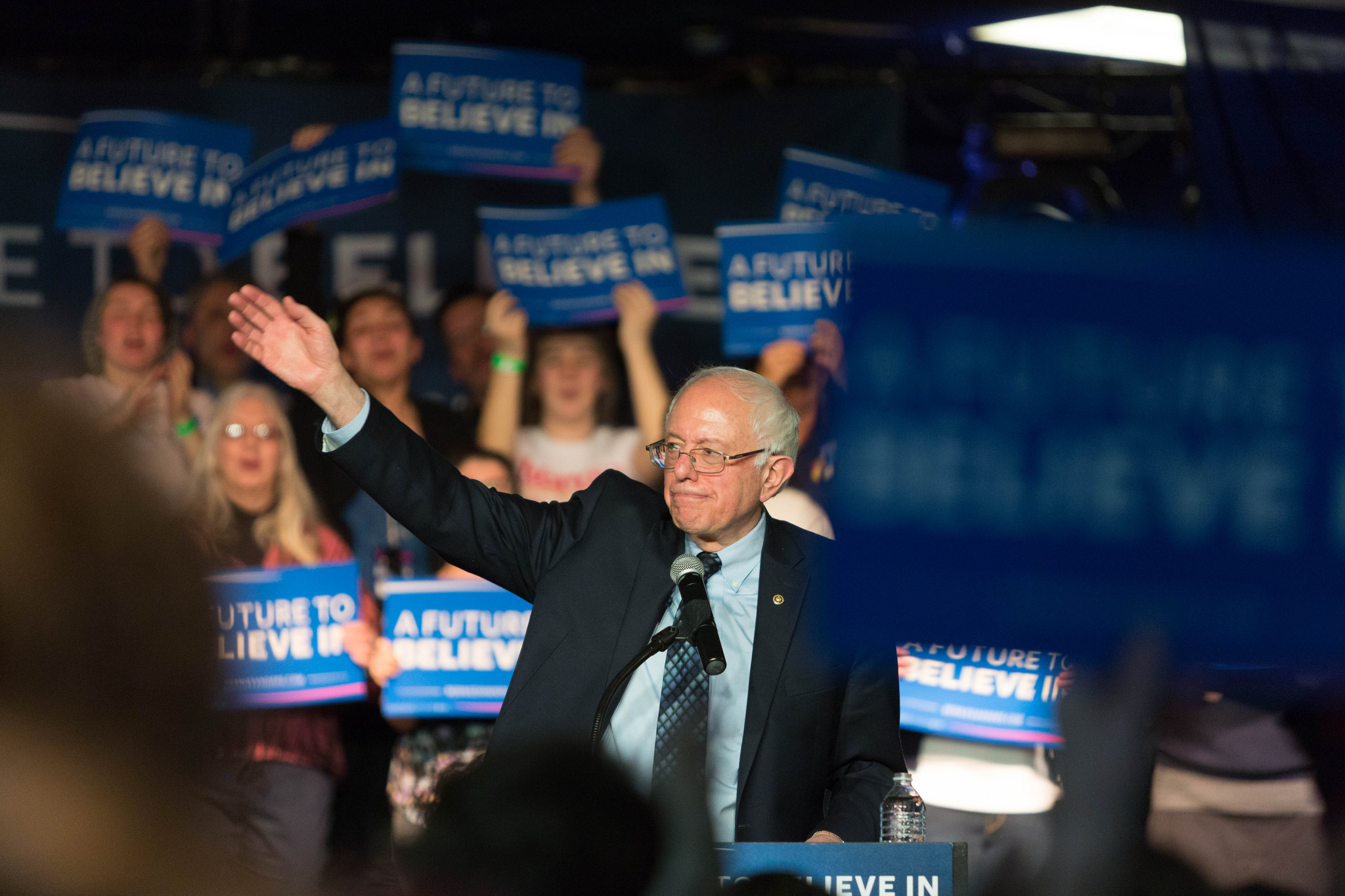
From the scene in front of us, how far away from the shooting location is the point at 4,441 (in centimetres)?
69

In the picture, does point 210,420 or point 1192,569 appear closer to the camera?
point 1192,569

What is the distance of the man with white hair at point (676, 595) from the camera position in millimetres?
2432

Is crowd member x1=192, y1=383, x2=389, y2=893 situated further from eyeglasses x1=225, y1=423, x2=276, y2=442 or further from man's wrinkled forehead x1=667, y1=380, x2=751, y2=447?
man's wrinkled forehead x1=667, y1=380, x2=751, y2=447

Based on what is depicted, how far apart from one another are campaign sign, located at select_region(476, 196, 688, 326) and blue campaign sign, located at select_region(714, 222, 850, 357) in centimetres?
22

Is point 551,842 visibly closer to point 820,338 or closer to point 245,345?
point 245,345

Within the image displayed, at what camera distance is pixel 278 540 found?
4.58 m

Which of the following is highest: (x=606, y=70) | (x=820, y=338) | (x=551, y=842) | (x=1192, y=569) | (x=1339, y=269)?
(x=606, y=70)

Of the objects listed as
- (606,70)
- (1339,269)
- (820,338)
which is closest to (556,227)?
(606,70)

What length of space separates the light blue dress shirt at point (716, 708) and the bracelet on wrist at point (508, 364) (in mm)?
2555

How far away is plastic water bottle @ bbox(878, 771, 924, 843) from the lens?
261 cm

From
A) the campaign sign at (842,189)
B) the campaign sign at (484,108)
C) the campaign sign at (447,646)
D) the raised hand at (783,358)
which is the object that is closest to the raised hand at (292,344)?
the campaign sign at (447,646)

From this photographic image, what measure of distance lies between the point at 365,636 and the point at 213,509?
0.62 metres

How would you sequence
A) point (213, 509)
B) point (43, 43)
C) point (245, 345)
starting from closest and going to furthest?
point (245, 345), point (213, 509), point (43, 43)

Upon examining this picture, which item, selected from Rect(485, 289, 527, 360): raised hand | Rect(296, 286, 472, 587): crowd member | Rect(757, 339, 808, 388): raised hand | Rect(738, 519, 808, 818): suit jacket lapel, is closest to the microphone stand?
Rect(738, 519, 808, 818): suit jacket lapel
